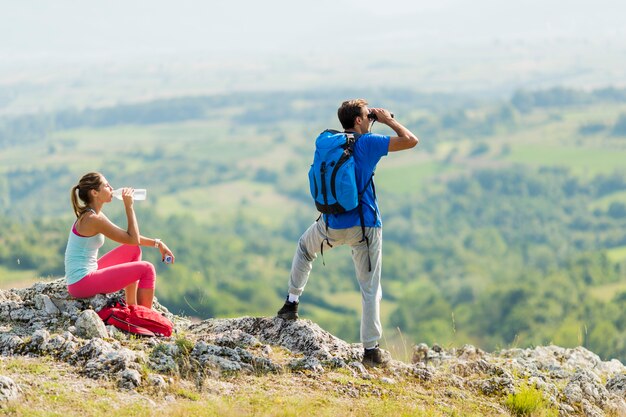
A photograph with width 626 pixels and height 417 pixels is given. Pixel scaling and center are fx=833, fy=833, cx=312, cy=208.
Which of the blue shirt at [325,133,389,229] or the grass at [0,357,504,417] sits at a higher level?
the blue shirt at [325,133,389,229]

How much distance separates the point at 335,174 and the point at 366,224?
637 millimetres

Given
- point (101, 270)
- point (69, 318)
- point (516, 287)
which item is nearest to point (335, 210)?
point (101, 270)

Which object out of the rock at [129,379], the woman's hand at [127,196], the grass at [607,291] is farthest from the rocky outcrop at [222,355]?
the grass at [607,291]

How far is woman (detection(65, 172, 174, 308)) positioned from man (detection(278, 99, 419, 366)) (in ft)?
6.17

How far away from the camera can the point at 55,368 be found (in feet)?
26.3

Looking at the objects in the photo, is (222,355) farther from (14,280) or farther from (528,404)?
(14,280)

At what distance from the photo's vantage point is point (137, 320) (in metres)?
9.34

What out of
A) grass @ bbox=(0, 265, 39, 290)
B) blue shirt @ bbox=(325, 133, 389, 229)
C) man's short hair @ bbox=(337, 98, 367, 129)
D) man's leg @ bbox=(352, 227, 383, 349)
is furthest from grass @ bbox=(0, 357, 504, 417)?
grass @ bbox=(0, 265, 39, 290)

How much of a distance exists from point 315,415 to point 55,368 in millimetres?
2570

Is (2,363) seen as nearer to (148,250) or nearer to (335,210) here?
(335,210)

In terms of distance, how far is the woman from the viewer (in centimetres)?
892

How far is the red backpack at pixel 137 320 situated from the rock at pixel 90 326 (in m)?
0.27

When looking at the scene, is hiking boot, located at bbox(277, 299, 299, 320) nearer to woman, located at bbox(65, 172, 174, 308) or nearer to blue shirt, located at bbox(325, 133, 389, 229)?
blue shirt, located at bbox(325, 133, 389, 229)

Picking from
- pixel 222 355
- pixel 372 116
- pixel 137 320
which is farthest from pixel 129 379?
pixel 372 116
